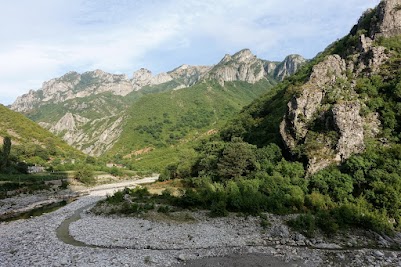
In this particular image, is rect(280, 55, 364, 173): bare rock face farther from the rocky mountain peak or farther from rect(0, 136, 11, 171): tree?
rect(0, 136, 11, 171): tree

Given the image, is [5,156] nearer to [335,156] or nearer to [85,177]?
[85,177]

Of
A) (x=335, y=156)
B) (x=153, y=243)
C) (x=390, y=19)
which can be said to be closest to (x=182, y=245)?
(x=153, y=243)

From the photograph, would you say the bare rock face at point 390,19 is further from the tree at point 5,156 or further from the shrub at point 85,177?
the tree at point 5,156

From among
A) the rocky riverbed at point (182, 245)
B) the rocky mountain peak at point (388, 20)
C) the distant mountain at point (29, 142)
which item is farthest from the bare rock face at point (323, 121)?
the distant mountain at point (29, 142)

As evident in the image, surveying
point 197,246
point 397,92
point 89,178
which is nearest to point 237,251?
point 197,246

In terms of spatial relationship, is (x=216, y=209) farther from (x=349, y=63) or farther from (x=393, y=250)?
(x=349, y=63)

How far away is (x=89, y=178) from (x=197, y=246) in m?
71.2

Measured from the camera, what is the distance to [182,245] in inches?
1011

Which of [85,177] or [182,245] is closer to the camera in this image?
[182,245]

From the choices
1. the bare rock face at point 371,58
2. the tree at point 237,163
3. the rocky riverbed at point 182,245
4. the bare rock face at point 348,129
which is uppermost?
the bare rock face at point 371,58

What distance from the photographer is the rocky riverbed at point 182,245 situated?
21562mm

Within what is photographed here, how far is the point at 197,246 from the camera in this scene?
2548 cm

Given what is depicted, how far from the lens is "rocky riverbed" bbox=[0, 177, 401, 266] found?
2156 centimetres

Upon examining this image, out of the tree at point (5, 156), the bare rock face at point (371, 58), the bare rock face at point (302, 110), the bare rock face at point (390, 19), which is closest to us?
the bare rock face at point (302, 110)
